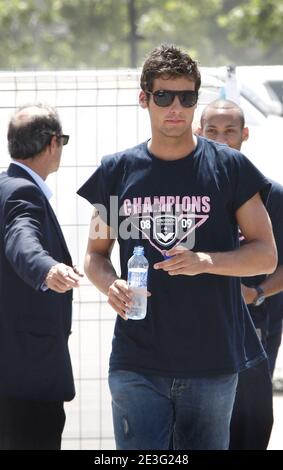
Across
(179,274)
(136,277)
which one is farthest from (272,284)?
(136,277)

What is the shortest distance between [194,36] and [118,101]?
42.5m

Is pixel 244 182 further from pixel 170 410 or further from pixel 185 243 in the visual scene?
pixel 170 410

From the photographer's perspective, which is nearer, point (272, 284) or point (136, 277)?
point (136, 277)

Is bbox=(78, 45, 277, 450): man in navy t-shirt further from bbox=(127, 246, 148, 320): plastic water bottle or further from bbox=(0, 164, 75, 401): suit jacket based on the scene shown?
bbox=(0, 164, 75, 401): suit jacket

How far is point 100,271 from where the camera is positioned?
4188mm

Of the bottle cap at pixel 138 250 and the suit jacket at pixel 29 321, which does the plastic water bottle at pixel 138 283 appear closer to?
the bottle cap at pixel 138 250

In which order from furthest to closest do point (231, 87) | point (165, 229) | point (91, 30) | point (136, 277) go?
point (91, 30) → point (231, 87) → point (165, 229) → point (136, 277)

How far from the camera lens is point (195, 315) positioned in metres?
3.98

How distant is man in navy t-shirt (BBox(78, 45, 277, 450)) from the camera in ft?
13.1

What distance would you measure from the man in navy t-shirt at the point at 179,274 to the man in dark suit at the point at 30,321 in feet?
1.45

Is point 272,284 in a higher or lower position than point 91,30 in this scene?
lower

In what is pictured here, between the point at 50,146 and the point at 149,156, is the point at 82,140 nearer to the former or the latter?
the point at 50,146

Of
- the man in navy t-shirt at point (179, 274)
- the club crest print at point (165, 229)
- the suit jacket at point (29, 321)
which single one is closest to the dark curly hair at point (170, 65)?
the man in navy t-shirt at point (179, 274)

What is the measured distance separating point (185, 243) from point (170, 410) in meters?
0.61
